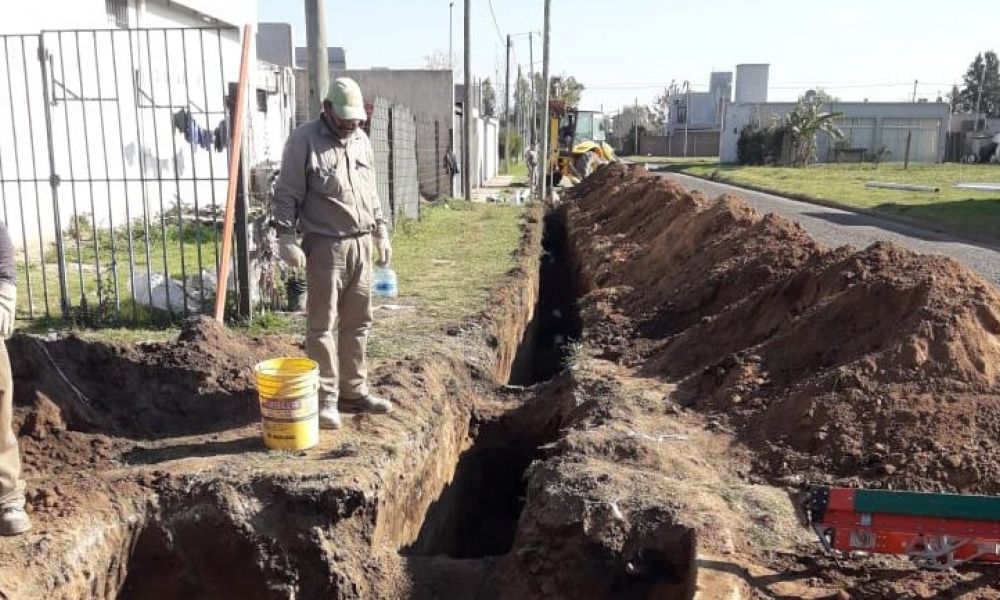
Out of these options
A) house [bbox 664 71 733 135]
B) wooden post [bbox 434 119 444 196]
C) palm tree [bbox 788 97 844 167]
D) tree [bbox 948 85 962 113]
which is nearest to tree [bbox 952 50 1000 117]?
tree [bbox 948 85 962 113]

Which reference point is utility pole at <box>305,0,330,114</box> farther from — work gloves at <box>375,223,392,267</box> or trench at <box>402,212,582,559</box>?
trench at <box>402,212,582,559</box>

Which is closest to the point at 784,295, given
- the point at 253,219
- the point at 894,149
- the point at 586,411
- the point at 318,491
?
the point at 586,411

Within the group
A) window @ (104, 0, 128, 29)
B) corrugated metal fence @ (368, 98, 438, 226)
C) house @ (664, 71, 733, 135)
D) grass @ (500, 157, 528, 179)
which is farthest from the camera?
house @ (664, 71, 733, 135)

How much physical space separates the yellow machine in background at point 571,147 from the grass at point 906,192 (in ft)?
18.1

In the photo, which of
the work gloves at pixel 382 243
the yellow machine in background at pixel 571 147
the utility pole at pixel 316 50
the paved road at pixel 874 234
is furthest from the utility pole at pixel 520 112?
the work gloves at pixel 382 243

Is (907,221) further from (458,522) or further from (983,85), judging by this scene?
(983,85)

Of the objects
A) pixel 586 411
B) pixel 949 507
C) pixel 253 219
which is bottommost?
pixel 586 411

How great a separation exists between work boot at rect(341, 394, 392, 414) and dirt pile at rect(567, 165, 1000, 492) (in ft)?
7.10

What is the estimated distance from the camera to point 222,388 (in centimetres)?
528

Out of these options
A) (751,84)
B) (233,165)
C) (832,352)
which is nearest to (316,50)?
(233,165)

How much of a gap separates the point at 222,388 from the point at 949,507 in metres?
4.05

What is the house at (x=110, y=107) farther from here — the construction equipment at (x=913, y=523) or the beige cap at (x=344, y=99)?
the construction equipment at (x=913, y=523)

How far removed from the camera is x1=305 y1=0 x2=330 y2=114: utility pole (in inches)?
258

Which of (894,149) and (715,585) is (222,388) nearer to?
(715,585)
